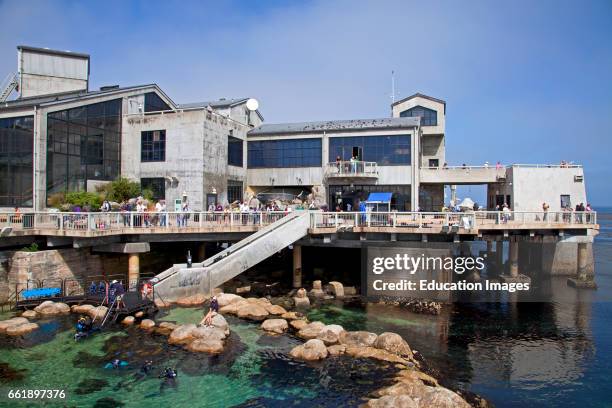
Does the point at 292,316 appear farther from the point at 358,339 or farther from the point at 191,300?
the point at 191,300

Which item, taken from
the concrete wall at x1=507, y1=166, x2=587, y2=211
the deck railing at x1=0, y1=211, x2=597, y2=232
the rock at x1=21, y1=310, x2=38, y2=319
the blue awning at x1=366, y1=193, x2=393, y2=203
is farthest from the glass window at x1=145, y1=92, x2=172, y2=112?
the concrete wall at x1=507, y1=166, x2=587, y2=211

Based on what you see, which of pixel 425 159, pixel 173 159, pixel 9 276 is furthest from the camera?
pixel 425 159

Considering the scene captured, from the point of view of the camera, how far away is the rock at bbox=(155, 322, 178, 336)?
67.7ft

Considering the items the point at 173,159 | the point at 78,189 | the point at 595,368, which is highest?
the point at 173,159

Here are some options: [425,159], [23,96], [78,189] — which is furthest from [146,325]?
[425,159]

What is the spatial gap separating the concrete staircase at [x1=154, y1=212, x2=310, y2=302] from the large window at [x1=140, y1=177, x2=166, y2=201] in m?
12.5

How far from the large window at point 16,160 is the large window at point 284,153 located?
1940cm

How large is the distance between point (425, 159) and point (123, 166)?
3584 cm

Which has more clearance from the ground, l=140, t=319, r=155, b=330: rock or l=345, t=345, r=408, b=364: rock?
l=140, t=319, r=155, b=330: rock

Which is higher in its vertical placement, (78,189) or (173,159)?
(173,159)

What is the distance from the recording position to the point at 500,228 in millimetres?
28984

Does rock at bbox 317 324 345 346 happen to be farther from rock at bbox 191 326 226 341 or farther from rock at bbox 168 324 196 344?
rock at bbox 168 324 196 344

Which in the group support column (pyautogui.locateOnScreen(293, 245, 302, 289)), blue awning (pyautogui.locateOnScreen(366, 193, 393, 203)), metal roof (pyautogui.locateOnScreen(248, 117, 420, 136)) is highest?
metal roof (pyautogui.locateOnScreen(248, 117, 420, 136))

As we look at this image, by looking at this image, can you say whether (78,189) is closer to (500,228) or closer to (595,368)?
(500,228)
